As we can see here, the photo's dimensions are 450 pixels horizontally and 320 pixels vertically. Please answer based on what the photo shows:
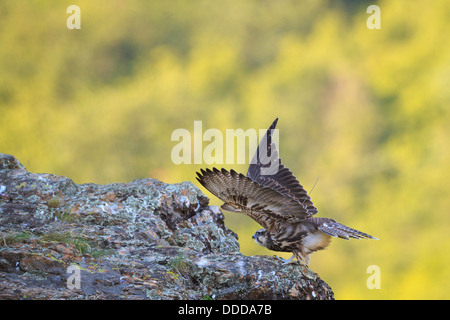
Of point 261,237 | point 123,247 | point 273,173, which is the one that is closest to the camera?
point 123,247

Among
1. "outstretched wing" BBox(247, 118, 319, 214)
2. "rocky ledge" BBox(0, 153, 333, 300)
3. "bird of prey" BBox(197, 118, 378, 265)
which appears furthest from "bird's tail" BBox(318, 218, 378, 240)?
"rocky ledge" BBox(0, 153, 333, 300)

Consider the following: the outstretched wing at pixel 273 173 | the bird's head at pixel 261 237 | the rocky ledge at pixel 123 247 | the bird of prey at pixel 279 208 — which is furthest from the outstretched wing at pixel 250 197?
the rocky ledge at pixel 123 247

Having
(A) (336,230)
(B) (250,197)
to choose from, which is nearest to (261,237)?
(B) (250,197)

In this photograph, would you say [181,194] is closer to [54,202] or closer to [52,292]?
[54,202]

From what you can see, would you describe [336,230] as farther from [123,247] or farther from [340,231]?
[123,247]

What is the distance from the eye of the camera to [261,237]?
198 inches

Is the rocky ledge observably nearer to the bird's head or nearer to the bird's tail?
the bird's head

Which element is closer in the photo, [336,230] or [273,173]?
[336,230]

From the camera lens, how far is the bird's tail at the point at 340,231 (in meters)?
4.57

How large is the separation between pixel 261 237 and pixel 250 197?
64 centimetres

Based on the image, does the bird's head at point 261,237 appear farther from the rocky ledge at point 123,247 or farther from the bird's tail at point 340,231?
the bird's tail at point 340,231

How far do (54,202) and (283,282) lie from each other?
2440 millimetres

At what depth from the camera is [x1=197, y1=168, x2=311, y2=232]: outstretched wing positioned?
4.45m
